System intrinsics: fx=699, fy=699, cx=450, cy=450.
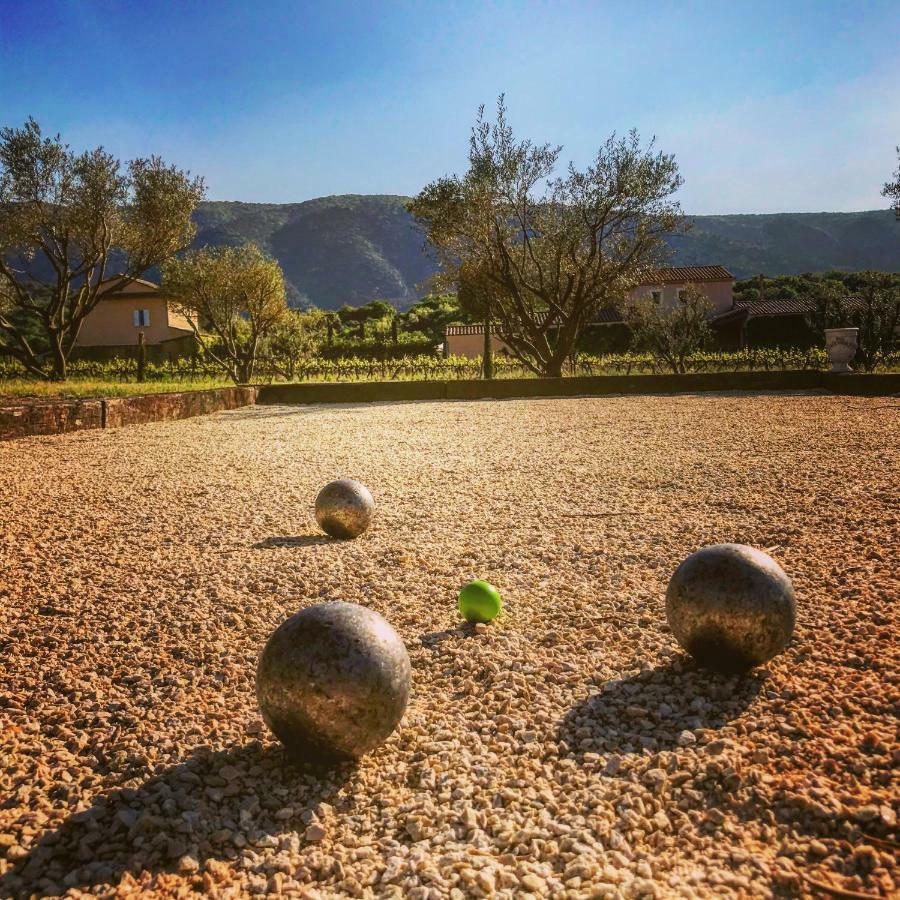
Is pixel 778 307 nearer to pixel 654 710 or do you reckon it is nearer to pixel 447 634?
pixel 447 634

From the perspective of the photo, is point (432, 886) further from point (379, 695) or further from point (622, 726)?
point (622, 726)

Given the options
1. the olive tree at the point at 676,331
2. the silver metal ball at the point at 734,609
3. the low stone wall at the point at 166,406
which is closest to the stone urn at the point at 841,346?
the olive tree at the point at 676,331

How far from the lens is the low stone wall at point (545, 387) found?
18.6 m

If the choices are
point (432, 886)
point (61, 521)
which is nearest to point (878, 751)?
point (432, 886)

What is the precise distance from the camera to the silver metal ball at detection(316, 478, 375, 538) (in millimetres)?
5227

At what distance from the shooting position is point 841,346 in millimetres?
17422

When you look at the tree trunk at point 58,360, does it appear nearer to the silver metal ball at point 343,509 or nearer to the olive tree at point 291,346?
the olive tree at point 291,346

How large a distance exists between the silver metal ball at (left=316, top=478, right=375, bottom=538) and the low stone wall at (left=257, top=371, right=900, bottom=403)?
13847mm

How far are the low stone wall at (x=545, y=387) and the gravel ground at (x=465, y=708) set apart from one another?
12364 mm

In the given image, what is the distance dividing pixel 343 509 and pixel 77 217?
20.1m

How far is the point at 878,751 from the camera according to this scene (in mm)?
2311

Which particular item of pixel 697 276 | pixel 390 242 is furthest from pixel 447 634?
pixel 390 242

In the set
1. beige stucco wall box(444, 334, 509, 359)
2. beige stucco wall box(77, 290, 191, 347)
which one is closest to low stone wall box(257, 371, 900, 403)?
beige stucco wall box(444, 334, 509, 359)

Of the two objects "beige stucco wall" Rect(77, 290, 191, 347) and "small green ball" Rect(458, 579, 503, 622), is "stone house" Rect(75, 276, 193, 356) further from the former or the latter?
"small green ball" Rect(458, 579, 503, 622)
